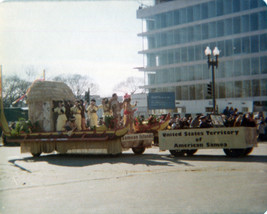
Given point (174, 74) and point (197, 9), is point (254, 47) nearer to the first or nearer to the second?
point (197, 9)

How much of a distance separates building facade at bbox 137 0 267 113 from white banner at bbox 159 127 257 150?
2579 centimetres

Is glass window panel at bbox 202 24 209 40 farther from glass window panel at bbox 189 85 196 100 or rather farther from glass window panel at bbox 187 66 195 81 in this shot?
glass window panel at bbox 189 85 196 100

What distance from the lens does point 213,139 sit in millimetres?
13883

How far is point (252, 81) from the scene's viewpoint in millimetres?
44562

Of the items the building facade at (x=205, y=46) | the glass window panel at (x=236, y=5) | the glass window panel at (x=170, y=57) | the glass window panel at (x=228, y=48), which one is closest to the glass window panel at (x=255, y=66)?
the building facade at (x=205, y=46)

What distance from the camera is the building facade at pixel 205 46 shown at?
42697mm

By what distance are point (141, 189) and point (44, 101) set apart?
453 inches

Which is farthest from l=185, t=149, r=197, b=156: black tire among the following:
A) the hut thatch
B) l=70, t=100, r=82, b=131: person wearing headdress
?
the hut thatch

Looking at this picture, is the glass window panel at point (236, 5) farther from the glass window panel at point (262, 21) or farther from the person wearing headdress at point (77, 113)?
the person wearing headdress at point (77, 113)

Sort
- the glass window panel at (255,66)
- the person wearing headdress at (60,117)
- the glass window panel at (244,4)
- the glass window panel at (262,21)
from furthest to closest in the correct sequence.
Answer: the glass window panel at (255,66), the glass window panel at (244,4), the glass window panel at (262,21), the person wearing headdress at (60,117)

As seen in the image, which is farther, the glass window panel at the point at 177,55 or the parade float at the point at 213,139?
the glass window panel at the point at 177,55

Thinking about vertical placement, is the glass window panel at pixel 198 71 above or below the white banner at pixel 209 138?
above

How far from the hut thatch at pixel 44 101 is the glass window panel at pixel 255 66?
3093 centimetres

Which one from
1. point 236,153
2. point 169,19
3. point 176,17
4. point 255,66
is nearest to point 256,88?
point 255,66
